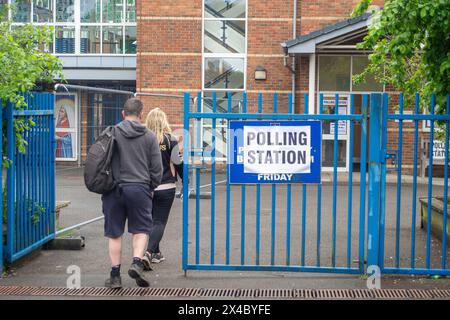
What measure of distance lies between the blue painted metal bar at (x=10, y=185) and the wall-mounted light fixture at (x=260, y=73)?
1301cm

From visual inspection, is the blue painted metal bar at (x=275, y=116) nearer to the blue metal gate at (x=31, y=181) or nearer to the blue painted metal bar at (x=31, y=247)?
the blue metal gate at (x=31, y=181)

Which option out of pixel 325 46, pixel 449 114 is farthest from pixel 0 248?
pixel 325 46

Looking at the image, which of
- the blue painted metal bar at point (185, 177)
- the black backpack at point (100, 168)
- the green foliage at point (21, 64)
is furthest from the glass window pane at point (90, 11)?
the black backpack at point (100, 168)

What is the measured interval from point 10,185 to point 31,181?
0.51 m

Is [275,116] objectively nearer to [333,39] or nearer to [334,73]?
[333,39]

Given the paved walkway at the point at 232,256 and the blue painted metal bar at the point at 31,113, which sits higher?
the blue painted metal bar at the point at 31,113

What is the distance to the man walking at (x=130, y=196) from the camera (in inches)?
253

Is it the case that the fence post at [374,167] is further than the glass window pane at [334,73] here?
No

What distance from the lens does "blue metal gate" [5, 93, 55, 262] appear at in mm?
7094

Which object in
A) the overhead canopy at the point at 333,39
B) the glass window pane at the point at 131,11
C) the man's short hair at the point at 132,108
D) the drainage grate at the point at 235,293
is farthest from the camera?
the glass window pane at the point at 131,11

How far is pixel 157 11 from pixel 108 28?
3.14 metres

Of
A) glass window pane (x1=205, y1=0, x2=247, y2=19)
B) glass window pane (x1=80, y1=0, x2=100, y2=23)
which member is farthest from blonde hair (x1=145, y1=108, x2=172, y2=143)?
glass window pane (x1=80, y1=0, x2=100, y2=23)

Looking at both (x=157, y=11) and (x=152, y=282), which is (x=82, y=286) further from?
(x=157, y=11)

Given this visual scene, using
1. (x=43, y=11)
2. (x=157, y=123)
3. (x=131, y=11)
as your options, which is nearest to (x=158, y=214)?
(x=157, y=123)
